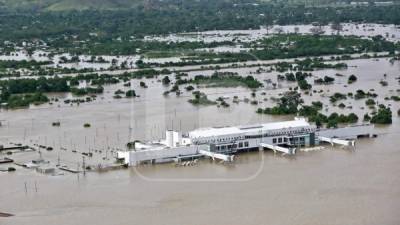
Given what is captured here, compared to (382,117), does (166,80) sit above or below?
above

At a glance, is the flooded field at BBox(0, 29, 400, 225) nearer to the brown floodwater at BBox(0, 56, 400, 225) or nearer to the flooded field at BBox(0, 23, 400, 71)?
the brown floodwater at BBox(0, 56, 400, 225)

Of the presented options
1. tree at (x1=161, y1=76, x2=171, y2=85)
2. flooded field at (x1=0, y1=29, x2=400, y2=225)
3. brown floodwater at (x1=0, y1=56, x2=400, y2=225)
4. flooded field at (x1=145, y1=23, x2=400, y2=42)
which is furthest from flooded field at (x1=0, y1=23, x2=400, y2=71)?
brown floodwater at (x1=0, y1=56, x2=400, y2=225)

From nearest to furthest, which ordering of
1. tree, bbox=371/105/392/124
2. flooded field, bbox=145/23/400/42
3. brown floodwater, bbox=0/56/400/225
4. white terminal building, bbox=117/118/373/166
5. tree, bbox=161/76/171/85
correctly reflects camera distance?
brown floodwater, bbox=0/56/400/225 → white terminal building, bbox=117/118/373/166 → tree, bbox=371/105/392/124 → tree, bbox=161/76/171/85 → flooded field, bbox=145/23/400/42

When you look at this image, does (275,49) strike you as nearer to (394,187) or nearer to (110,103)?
(110,103)

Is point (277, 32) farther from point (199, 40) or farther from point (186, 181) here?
point (186, 181)

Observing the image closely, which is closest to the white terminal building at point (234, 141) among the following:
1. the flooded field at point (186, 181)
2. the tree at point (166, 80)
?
the flooded field at point (186, 181)

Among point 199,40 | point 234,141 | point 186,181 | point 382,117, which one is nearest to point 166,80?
point 382,117

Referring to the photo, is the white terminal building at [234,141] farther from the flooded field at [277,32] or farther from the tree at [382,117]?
the flooded field at [277,32]
